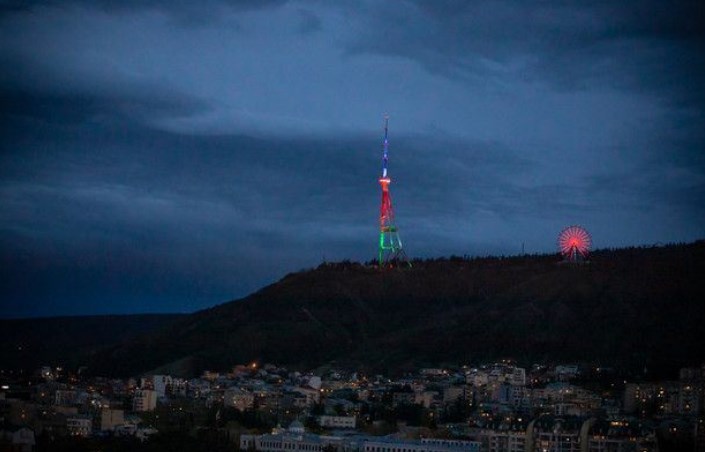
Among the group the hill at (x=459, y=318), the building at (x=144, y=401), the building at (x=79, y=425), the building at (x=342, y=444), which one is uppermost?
the hill at (x=459, y=318)

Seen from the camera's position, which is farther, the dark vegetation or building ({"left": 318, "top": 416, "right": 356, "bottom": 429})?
the dark vegetation

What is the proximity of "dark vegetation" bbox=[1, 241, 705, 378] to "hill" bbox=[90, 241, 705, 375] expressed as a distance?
65 mm

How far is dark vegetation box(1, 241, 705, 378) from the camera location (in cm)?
4078

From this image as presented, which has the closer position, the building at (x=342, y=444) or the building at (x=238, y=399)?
the building at (x=342, y=444)

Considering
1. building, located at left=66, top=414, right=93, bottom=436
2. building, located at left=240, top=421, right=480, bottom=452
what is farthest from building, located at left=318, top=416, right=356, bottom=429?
building, located at left=66, top=414, right=93, bottom=436

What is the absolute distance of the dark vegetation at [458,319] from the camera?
40.8 metres

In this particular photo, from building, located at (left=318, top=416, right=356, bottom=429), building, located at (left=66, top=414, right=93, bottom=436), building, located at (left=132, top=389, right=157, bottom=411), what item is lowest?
building, located at (left=66, top=414, right=93, bottom=436)

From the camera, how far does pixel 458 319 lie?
47188 mm

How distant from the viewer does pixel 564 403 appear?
94.1 feet

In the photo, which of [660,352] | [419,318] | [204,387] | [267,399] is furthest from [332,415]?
[419,318]

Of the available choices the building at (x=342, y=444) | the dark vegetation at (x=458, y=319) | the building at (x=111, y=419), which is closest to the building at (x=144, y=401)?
the building at (x=111, y=419)

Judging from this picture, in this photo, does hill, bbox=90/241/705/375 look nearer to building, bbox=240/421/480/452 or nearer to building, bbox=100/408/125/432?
building, bbox=240/421/480/452

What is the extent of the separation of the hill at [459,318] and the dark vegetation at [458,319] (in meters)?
0.06

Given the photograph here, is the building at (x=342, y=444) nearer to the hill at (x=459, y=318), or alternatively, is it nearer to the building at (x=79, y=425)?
the building at (x=79, y=425)
